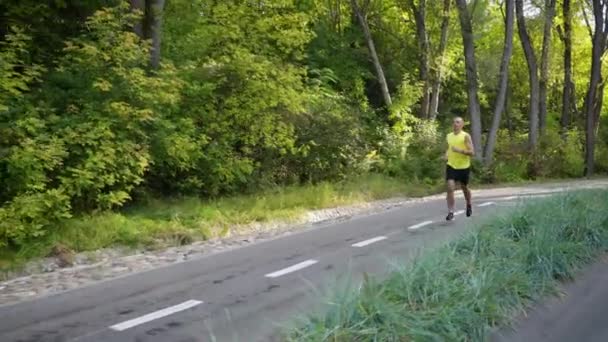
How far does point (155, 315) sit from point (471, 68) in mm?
20317

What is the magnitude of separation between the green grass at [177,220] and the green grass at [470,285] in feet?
17.5

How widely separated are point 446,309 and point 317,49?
22.9 metres

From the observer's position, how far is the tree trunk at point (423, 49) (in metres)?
27.6

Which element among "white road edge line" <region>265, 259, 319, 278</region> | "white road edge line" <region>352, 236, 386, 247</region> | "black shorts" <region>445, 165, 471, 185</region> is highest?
"black shorts" <region>445, 165, 471, 185</region>

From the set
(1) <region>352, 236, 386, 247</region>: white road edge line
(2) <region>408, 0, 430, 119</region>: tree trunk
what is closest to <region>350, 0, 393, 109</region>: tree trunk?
(2) <region>408, 0, 430, 119</region>: tree trunk

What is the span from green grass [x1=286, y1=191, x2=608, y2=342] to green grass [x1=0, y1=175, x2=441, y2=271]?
5.34 m

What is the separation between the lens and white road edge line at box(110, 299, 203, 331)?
5820 millimetres

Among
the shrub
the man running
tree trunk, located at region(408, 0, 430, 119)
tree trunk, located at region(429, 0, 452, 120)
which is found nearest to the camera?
the shrub

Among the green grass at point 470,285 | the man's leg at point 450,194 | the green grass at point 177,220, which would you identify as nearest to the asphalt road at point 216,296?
the green grass at point 470,285

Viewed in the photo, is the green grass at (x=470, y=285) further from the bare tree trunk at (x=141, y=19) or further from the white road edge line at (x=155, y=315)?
the bare tree trunk at (x=141, y=19)

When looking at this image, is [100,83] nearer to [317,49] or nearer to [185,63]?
[185,63]

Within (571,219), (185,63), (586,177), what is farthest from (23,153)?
Answer: (586,177)

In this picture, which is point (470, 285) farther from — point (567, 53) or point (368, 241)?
point (567, 53)

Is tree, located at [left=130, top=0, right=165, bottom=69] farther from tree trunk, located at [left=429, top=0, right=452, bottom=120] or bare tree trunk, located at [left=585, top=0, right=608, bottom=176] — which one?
bare tree trunk, located at [left=585, top=0, right=608, bottom=176]
